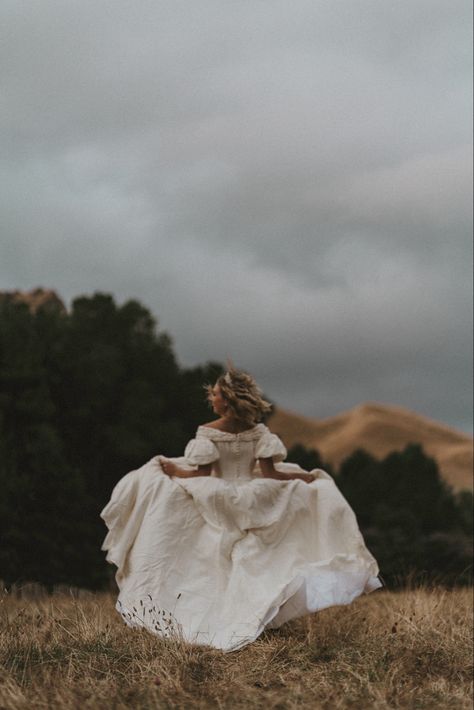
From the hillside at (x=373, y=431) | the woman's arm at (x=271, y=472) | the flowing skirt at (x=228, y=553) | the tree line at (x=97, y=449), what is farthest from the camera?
the hillside at (x=373, y=431)

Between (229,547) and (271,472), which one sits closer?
(229,547)

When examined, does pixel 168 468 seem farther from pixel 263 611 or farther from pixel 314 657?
pixel 314 657

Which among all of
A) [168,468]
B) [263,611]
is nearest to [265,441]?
[168,468]

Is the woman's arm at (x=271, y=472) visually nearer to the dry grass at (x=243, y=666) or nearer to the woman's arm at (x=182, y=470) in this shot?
the woman's arm at (x=182, y=470)

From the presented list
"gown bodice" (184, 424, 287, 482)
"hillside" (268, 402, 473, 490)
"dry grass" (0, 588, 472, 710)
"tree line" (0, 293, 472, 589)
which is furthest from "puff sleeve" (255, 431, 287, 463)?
"hillside" (268, 402, 473, 490)

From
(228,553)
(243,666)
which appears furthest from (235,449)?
(243,666)

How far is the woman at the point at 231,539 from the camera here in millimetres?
7172

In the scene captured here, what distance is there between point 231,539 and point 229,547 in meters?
0.07

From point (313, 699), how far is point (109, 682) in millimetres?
1301

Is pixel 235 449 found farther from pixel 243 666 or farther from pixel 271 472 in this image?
pixel 243 666

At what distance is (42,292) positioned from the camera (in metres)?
29.0

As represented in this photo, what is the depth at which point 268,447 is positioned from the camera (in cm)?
789

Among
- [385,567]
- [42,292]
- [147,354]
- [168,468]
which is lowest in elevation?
[385,567]

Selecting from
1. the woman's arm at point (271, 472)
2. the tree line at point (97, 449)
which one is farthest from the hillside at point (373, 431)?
the woman's arm at point (271, 472)
